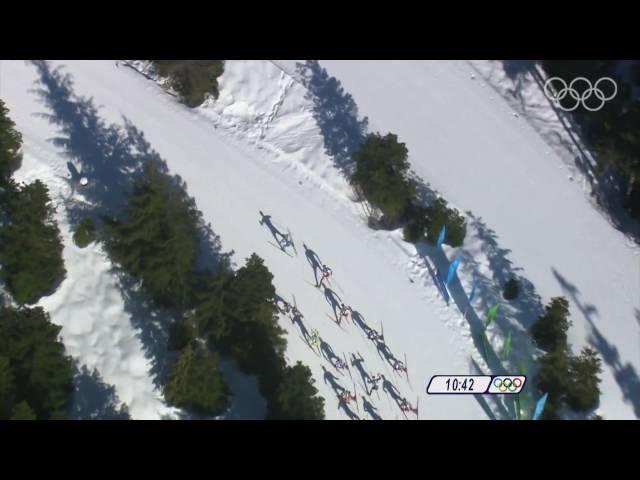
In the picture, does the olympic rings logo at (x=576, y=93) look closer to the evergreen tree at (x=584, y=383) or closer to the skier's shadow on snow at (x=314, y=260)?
the evergreen tree at (x=584, y=383)

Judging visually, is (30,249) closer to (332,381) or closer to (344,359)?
(332,381)

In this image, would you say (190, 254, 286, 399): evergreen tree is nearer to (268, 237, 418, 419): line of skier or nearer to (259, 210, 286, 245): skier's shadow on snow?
(268, 237, 418, 419): line of skier

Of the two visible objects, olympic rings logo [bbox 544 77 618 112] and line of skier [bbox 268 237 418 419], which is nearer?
line of skier [bbox 268 237 418 419]

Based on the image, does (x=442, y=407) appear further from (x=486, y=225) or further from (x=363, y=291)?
(x=486, y=225)

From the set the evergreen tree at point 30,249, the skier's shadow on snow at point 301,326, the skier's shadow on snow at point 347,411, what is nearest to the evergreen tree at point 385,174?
the skier's shadow on snow at point 301,326

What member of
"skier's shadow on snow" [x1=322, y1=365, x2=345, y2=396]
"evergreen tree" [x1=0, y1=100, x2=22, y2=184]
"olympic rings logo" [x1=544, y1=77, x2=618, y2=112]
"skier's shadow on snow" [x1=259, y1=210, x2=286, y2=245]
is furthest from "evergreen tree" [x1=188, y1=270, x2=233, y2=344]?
"olympic rings logo" [x1=544, y1=77, x2=618, y2=112]

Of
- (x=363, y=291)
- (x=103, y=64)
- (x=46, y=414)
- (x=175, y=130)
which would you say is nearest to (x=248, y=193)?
(x=175, y=130)
